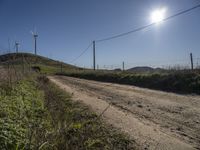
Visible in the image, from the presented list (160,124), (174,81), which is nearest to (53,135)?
(160,124)

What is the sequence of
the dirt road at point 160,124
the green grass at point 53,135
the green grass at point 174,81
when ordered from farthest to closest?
the green grass at point 174,81 → the dirt road at point 160,124 → the green grass at point 53,135

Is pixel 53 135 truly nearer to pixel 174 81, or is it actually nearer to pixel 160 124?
pixel 160 124

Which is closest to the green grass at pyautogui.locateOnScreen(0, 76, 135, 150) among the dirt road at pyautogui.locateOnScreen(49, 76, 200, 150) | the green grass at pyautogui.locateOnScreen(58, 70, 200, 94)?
the dirt road at pyautogui.locateOnScreen(49, 76, 200, 150)

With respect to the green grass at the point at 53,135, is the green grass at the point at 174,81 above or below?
above

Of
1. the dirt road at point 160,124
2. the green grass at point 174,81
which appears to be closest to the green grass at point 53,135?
the dirt road at point 160,124

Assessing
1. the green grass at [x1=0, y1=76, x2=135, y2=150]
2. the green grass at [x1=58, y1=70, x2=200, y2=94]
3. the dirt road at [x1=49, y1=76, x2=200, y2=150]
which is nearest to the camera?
the green grass at [x1=0, y1=76, x2=135, y2=150]

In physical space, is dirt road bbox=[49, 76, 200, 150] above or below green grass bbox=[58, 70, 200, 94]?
below

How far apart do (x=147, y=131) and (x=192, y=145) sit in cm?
111

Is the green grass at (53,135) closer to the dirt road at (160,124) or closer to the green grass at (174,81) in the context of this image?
the dirt road at (160,124)

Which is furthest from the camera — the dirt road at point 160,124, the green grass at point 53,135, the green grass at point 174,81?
the green grass at point 174,81

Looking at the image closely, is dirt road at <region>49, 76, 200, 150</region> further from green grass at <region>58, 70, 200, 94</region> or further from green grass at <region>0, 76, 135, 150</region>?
green grass at <region>58, 70, 200, 94</region>

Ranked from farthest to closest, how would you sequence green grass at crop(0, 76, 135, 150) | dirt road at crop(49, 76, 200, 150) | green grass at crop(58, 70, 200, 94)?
green grass at crop(58, 70, 200, 94) < dirt road at crop(49, 76, 200, 150) < green grass at crop(0, 76, 135, 150)

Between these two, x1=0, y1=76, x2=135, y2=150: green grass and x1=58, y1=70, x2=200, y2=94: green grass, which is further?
x1=58, y1=70, x2=200, y2=94: green grass

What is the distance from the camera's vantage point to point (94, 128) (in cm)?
520
